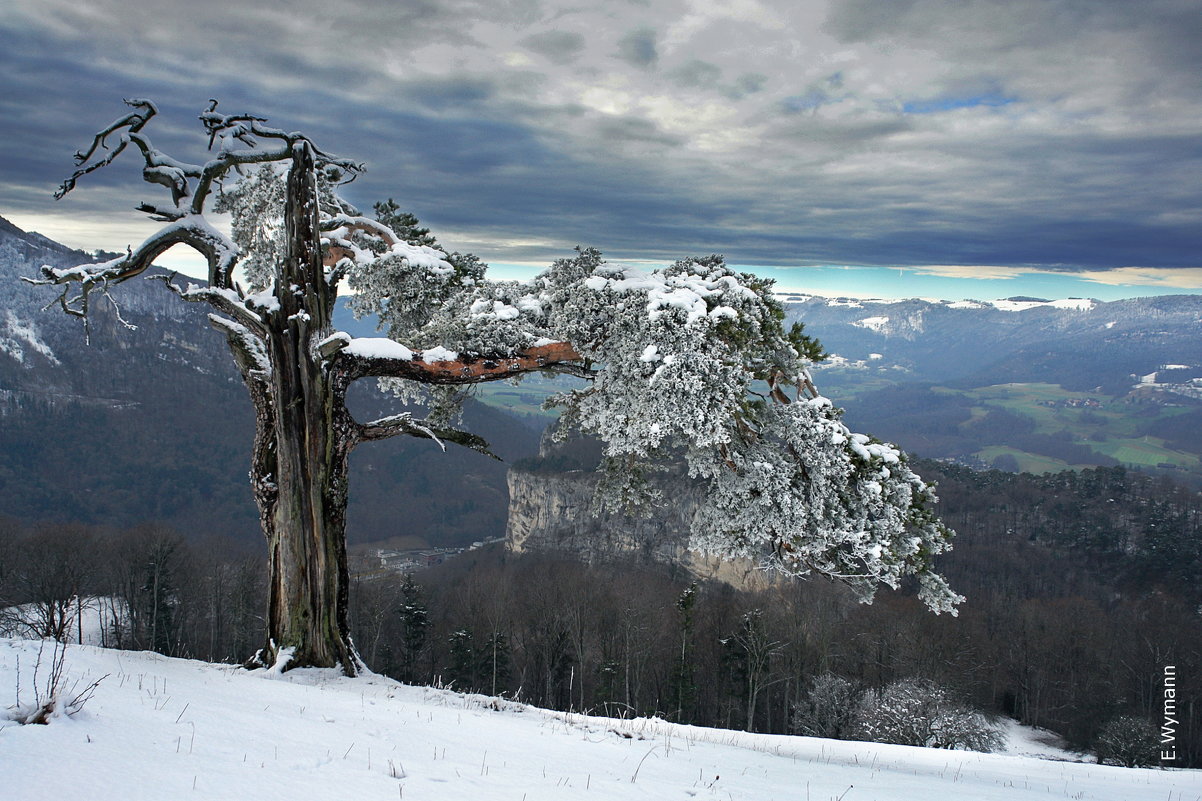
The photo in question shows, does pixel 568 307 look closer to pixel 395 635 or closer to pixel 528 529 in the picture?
pixel 395 635

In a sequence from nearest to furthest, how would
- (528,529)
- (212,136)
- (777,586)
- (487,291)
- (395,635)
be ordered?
(212,136)
(487,291)
(395,635)
(777,586)
(528,529)

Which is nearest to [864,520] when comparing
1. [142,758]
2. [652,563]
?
[142,758]

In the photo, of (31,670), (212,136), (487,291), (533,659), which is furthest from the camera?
(533,659)

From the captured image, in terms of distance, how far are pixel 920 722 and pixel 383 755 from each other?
106 ft

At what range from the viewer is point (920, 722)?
29.8 metres

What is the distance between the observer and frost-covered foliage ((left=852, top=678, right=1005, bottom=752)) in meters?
29.1

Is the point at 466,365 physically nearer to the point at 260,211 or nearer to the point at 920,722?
the point at 260,211

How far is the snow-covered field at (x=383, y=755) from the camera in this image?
10.8 feet

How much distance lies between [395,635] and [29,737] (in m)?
51.4

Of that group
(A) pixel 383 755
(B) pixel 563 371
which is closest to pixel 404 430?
(B) pixel 563 371

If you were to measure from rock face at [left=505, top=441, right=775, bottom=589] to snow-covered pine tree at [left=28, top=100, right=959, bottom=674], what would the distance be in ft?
241

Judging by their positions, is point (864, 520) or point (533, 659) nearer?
point (864, 520)

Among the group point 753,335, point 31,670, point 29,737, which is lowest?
point 31,670

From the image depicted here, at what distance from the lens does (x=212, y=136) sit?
9.16m
